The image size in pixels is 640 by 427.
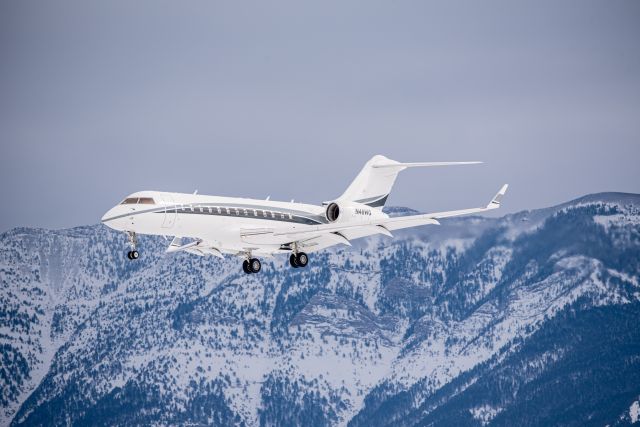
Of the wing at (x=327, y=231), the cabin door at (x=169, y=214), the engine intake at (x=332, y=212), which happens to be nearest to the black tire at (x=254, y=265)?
the wing at (x=327, y=231)

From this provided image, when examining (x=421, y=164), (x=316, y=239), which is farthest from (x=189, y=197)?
(x=421, y=164)

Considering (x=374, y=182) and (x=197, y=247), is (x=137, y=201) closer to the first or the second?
(x=197, y=247)

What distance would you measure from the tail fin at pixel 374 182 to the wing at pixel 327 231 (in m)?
4.71

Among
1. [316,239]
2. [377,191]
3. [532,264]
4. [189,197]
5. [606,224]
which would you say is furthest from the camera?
[532,264]

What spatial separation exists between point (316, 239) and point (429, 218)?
7.98 metres

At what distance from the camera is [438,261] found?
629 ft

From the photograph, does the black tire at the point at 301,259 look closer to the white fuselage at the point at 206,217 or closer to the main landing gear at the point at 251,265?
the white fuselage at the point at 206,217

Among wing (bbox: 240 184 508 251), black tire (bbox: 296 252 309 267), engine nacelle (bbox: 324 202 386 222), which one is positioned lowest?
black tire (bbox: 296 252 309 267)

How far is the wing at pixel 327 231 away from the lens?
76.4 metres

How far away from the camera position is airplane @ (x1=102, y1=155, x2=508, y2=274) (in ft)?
240

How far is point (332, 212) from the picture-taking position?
3179 inches

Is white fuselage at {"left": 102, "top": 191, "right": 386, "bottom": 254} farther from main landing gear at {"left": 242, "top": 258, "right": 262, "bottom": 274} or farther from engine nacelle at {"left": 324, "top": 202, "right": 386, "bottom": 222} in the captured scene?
engine nacelle at {"left": 324, "top": 202, "right": 386, "bottom": 222}

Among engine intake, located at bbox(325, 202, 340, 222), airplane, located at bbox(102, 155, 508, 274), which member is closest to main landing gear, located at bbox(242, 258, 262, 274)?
airplane, located at bbox(102, 155, 508, 274)

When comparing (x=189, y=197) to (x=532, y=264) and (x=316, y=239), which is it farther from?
(x=532, y=264)
